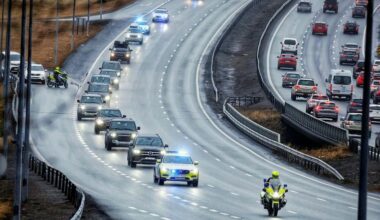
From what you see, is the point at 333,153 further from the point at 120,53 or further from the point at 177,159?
the point at 120,53

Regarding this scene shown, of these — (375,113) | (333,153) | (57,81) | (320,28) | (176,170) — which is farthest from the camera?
(320,28)

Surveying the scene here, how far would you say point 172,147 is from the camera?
66.8 meters

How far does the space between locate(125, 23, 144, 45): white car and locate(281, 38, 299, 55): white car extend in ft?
51.1

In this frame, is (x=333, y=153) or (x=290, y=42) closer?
(x=333, y=153)

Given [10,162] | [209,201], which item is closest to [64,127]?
[10,162]

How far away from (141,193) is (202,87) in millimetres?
54375

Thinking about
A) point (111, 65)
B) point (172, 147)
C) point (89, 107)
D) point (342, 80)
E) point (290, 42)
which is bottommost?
point (172, 147)

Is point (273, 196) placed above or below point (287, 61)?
below

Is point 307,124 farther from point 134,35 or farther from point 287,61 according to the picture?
point 134,35

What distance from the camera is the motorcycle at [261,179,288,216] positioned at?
36091mm

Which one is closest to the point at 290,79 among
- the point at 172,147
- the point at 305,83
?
the point at 305,83

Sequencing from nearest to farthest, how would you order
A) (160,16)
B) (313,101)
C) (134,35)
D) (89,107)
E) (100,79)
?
(89,107), (313,101), (100,79), (134,35), (160,16)

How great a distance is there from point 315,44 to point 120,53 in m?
21.8

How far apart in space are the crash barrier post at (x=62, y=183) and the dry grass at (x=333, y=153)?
590 inches
